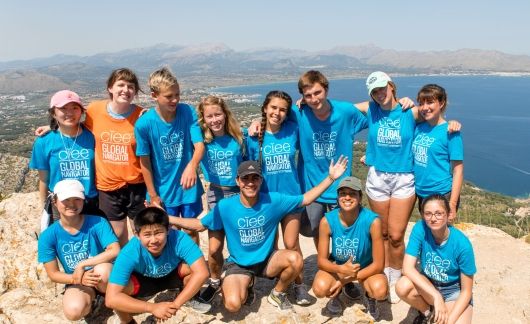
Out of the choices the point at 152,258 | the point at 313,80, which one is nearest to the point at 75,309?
the point at 152,258

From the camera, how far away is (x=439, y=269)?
366 cm

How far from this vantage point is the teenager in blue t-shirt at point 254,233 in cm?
389

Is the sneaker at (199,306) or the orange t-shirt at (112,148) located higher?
the orange t-shirt at (112,148)

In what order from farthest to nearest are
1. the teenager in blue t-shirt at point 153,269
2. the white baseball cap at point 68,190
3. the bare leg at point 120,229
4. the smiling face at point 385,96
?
the bare leg at point 120,229 → the smiling face at point 385,96 → the white baseball cap at point 68,190 → the teenager in blue t-shirt at point 153,269

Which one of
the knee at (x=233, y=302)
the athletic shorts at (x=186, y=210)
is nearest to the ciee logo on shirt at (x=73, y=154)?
the athletic shorts at (x=186, y=210)

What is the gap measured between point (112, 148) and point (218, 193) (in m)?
1.26

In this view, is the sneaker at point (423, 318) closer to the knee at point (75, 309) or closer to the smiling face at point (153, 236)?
the smiling face at point (153, 236)

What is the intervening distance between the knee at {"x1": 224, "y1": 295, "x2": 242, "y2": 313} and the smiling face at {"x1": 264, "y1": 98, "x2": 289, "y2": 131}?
1.84m

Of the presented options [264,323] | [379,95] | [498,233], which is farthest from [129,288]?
[498,233]

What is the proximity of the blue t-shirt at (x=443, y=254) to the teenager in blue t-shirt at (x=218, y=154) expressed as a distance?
6.38 feet

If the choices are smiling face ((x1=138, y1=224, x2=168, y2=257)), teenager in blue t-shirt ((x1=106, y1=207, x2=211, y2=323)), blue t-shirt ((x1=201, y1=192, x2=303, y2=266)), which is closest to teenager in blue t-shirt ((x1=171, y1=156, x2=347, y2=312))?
blue t-shirt ((x1=201, y1=192, x2=303, y2=266))

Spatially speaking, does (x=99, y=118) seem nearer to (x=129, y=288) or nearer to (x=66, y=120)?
(x=66, y=120)

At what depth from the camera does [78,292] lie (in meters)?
3.73

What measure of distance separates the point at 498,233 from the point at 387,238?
4058mm
